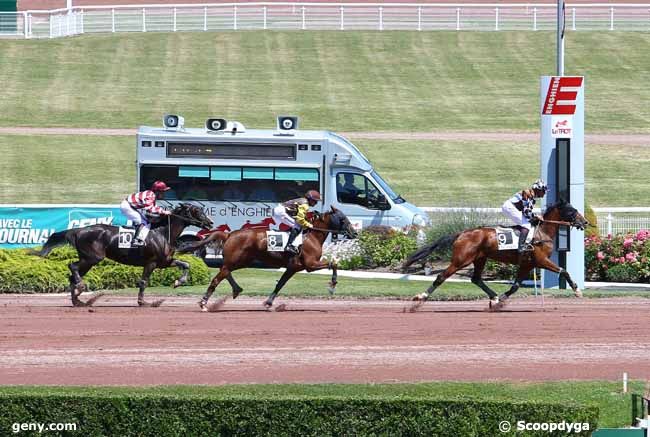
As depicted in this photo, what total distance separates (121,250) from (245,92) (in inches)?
1155

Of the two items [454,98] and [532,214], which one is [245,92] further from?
[532,214]

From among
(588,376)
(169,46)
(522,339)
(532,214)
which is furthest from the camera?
(169,46)

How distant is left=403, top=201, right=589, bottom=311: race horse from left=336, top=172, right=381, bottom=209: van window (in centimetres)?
704

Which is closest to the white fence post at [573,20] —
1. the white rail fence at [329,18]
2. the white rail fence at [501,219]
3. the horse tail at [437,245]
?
the white rail fence at [329,18]

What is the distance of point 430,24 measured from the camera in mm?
56531

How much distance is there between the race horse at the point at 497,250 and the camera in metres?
19.0

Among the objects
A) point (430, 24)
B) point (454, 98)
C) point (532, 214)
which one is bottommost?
point (532, 214)

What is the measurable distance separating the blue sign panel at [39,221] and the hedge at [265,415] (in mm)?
14918

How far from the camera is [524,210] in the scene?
1909cm

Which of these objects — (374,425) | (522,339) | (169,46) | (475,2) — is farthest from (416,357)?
(475,2)

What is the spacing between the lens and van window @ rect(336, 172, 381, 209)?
26.4 m

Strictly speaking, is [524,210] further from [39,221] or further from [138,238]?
[39,221]

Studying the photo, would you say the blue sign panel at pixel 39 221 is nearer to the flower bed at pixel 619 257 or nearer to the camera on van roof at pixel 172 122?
the camera on van roof at pixel 172 122

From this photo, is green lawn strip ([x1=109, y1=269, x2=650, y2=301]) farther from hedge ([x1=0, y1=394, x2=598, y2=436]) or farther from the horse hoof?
hedge ([x1=0, y1=394, x2=598, y2=436])
